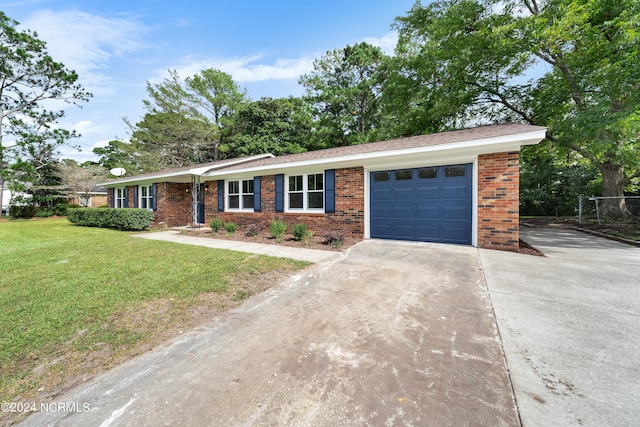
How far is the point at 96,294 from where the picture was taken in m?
3.86

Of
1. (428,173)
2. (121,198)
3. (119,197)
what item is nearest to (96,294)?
(428,173)

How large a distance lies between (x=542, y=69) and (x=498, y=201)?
11054mm

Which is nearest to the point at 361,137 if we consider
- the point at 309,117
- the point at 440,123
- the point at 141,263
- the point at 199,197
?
the point at 309,117

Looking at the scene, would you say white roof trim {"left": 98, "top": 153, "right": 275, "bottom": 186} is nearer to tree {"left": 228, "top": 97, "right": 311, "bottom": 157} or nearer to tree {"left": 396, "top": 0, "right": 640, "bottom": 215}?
tree {"left": 228, "top": 97, "right": 311, "bottom": 157}

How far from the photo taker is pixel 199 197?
1376 centimetres

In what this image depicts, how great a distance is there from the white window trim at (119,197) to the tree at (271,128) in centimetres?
992

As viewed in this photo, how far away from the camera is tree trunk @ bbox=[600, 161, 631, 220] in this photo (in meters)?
12.4

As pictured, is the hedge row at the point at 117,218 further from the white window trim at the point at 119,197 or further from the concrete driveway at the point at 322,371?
the concrete driveway at the point at 322,371

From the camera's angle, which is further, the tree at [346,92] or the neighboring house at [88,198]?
the neighboring house at [88,198]

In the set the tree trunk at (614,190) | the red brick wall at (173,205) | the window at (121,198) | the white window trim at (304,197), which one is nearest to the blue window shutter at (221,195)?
the red brick wall at (173,205)

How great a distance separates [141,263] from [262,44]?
12.2 metres

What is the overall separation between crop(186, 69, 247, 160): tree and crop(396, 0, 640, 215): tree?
60.9 ft

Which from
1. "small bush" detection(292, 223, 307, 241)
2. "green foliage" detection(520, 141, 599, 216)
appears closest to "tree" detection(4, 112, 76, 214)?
"small bush" detection(292, 223, 307, 241)

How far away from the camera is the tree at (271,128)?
23281mm
